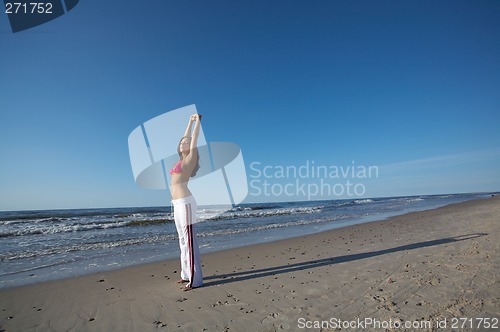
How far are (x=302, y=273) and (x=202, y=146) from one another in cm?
345

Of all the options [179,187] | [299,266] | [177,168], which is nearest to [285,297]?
[299,266]

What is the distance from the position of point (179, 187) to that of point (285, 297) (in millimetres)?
2623

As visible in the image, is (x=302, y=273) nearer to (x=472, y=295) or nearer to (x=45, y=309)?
(x=472, y=295)

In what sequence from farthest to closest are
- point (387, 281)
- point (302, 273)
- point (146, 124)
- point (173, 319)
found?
point (302, 273), point (146, 124), point (387, 281), point (173, 319)

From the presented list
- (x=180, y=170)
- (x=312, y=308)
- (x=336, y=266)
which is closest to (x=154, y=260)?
(x=180, y=170)

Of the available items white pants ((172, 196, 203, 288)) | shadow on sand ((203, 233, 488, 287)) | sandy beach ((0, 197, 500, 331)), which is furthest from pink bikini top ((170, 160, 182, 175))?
shadow on sand ((203, 233, 488, 287))

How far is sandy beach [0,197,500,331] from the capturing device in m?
3.62

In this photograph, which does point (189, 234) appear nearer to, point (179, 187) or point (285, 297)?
point (179, 187)

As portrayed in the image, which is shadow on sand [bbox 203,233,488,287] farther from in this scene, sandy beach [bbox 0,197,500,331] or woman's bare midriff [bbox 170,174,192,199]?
woman's bare midriff [bbox 170,174,192,199]

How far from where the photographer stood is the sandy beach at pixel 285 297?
362 cm

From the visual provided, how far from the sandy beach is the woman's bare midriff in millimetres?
1739

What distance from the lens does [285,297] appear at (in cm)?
451

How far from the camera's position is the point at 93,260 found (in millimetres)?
8445

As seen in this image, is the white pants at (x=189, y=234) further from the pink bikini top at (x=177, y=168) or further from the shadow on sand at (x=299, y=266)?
the pink bikini top at (x=177, y=168)
